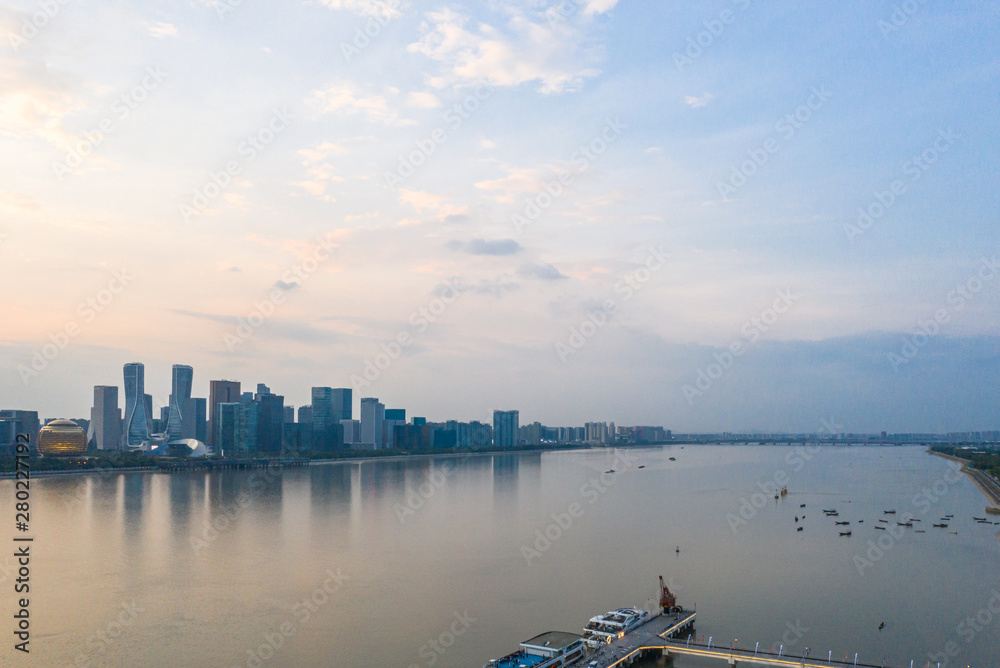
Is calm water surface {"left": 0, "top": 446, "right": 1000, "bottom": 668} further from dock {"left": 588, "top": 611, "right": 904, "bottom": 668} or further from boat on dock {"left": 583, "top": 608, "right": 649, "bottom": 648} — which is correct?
boat on dock {"left": 583, "top": 608, "right": 649, "bottom": 648}

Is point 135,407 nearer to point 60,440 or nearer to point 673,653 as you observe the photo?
point 60,440

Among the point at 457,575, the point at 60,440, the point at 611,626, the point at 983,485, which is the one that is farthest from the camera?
the point at 60,440

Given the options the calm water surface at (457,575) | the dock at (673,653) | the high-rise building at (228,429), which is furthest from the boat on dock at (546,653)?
the high-rise building at (228,429)

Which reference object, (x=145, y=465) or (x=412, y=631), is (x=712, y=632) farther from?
(x=145, y=465)

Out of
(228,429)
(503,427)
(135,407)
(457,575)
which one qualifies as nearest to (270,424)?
(228,429)

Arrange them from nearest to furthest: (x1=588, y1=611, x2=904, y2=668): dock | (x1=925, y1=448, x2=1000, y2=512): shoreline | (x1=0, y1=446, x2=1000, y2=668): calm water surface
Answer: (x1=588, y1=611, x2=904, y2=668): dock → (x1=0, y1=446, x2=1000, y2=668): calm water surface → (x1=925, y1=448, x2=1000, y2=512): shoreline

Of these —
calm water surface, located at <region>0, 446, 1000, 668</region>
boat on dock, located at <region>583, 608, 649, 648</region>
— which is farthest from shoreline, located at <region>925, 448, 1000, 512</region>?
boat on dock, located at <region>583, 608, 649, 648</region>
